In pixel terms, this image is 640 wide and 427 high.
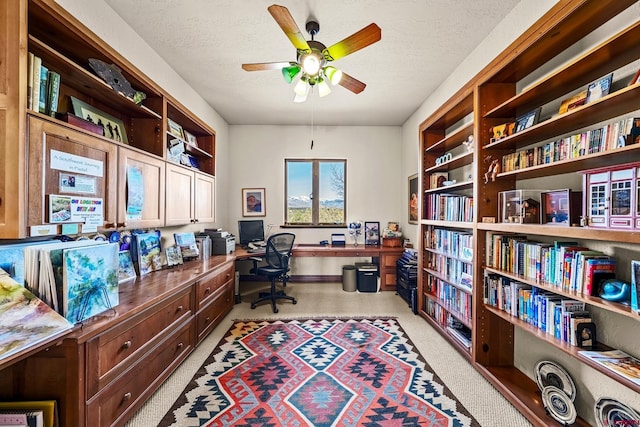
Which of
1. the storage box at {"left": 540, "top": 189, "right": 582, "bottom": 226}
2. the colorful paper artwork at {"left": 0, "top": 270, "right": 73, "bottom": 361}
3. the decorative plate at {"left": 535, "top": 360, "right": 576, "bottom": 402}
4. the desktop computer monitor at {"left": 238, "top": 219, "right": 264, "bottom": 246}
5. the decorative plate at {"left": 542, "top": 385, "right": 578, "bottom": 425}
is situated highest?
the storage box at {"left": 540, "top": 189, "right": 582, "bottom": 226}

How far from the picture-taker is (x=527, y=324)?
1827mm

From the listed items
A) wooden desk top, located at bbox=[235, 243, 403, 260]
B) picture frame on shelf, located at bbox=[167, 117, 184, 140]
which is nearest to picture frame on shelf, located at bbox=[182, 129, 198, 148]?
picture frame on shelf, located at bbox=[167, 117, 184, 140]

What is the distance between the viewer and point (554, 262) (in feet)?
5.43

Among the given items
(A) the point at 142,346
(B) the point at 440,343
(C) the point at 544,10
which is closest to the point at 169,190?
(A) the point at 142,346

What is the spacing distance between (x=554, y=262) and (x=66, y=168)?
9.47ft

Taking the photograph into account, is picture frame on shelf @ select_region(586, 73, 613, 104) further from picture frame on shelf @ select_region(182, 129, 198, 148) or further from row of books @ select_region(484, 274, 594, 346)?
picture frame on shelf @ select_region(182, 129, 198, 148)

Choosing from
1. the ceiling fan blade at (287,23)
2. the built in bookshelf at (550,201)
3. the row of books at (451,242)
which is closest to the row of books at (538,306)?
the built in bookshelf at (550,201)

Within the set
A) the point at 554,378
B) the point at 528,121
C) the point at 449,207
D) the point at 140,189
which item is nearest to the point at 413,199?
the point at 449,207

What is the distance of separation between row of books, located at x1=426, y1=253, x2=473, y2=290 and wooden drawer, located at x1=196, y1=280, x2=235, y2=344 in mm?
2440

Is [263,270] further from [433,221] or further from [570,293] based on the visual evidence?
[570,293]

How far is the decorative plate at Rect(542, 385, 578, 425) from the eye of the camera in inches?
60.6

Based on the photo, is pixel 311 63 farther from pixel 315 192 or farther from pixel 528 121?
pixel 315 192

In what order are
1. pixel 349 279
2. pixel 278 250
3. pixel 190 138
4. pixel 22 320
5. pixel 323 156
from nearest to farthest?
pixel 22 320 < pixel 190 138 < pixel 278 250 < pixel 349 279 < pixel 323 156

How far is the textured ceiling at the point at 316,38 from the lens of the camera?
2.04 metres
